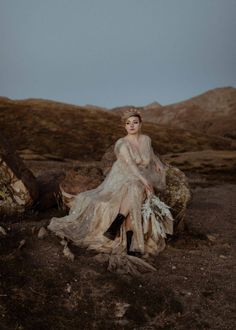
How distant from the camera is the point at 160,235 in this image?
27.2 ft

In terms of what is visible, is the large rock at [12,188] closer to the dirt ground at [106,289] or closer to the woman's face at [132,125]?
the dirt ground at [106,289]

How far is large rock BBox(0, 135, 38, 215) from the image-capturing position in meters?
10.6

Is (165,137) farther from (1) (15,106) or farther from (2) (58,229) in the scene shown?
(2) (58,229)

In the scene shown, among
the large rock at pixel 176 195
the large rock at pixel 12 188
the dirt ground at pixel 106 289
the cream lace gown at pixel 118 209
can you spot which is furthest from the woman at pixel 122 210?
the large rock at pixel 12 188

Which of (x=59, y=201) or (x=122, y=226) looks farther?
(x=59, y=201)

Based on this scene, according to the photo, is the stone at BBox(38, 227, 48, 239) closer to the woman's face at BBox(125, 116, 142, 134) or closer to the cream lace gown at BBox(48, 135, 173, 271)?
the cream lace gown at BBox(48, 135, 173, 271)

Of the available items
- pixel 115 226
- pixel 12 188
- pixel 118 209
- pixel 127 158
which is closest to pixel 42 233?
pixel 115 226

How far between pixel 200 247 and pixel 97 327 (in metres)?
4.25

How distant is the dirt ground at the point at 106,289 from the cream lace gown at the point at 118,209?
0.34 m

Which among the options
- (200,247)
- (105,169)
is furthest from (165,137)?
(200,247)

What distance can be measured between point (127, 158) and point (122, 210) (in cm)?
107

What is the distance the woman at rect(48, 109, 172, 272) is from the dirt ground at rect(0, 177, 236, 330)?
1.19ft

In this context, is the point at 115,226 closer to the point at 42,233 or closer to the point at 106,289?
the point at 42,233

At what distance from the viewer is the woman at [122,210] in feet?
25.8
